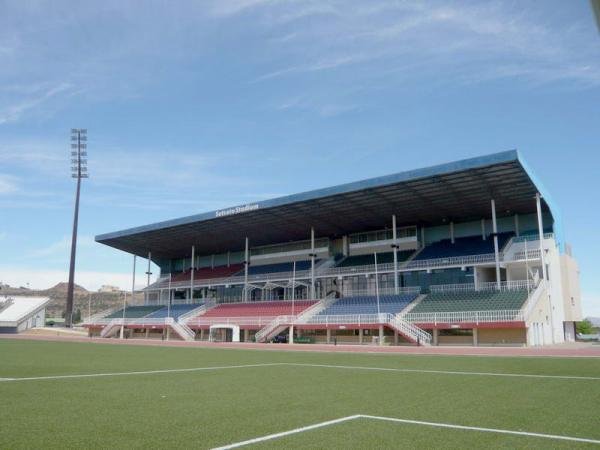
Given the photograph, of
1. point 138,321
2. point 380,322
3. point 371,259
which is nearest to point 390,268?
point 371,259

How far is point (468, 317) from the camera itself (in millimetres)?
36719

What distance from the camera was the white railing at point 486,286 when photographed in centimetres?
3947

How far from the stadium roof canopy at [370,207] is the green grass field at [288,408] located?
25394 mm

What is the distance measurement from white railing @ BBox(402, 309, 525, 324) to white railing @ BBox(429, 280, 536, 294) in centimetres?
355

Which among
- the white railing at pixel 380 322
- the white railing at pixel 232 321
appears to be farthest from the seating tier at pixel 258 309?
the white railing at pixel 380 322

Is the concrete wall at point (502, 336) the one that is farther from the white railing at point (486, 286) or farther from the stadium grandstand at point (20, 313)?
the stadium grandstand at point (20, 313)

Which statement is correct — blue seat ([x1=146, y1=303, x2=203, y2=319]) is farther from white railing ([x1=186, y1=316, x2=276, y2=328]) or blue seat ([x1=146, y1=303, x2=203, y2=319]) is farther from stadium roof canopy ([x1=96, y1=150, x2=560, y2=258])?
stadium roof canopy ([x1=96, y1=150, x2=560, y2=258])

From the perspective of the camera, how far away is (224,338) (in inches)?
1921

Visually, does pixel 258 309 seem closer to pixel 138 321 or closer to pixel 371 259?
pixel 371 259

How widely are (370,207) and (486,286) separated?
37.9ft

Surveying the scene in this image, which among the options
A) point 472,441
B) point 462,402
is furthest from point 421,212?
point 472,441

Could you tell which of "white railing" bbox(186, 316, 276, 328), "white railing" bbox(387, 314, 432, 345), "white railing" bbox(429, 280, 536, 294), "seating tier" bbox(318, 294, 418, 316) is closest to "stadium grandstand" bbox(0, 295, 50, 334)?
"white railing" bbox(186, 316, 276, 328)

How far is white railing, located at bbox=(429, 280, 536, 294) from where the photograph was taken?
39.5m

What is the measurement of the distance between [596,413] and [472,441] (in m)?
3.28
